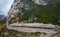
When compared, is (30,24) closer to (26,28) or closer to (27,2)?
(26,28)

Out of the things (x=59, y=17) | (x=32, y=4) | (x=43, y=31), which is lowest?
(x=43, y=31)

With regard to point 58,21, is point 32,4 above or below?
above

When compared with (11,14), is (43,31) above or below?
below

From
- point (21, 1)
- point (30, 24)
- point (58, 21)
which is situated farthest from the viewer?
point (21, 1)

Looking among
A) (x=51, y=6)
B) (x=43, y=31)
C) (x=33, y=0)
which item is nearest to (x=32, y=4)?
(x=33, y=0)

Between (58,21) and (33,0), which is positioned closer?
(58,21)

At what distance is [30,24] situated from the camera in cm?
261

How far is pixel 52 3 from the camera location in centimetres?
258

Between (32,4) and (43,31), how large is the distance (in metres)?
0.50

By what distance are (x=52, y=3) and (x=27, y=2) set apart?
0.41 metres

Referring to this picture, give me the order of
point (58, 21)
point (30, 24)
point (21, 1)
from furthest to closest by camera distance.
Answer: point (21, 1), point (30, 24), point (58, 21)

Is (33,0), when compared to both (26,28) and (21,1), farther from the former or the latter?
(26,28)

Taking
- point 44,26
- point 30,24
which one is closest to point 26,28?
point 30,24

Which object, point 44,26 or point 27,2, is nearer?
point 44,26
